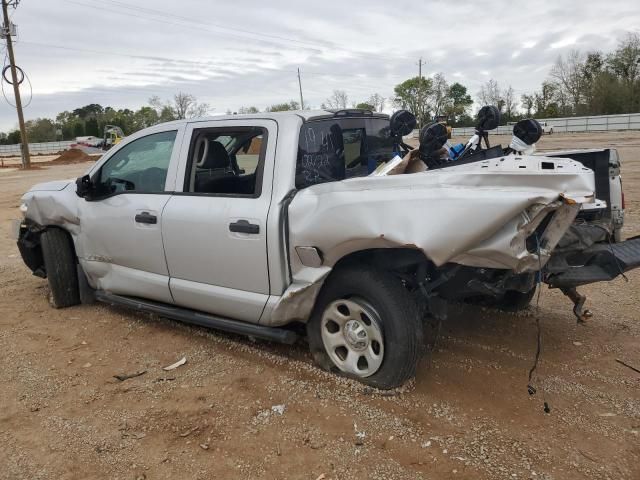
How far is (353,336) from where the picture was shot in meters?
3.53

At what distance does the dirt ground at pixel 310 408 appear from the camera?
2854 millimetres

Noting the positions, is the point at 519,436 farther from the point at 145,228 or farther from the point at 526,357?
the point at 145,228

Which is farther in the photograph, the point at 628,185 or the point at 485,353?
the point at 628,185

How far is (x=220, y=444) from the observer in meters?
3.06

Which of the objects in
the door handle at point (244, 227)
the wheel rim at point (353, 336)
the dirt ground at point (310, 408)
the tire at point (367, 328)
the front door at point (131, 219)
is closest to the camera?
the dirt ground at point (310, 408)

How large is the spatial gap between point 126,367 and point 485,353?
266 centimetres

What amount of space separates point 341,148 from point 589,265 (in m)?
1.84

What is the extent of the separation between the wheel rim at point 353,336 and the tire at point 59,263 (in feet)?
9.53

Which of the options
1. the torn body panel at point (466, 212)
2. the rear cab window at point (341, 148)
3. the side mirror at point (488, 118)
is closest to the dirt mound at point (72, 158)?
the rear cab window at point (341, 148)

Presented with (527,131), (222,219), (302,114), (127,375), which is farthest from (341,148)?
(127,375)

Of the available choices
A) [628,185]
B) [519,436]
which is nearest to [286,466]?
[519,436]

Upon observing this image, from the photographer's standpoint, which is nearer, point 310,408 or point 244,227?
point 310,408

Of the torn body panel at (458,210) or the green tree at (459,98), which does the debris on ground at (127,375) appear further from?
the green tree at (459,98)

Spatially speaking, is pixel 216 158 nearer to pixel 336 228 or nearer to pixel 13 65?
pixel 336 228
